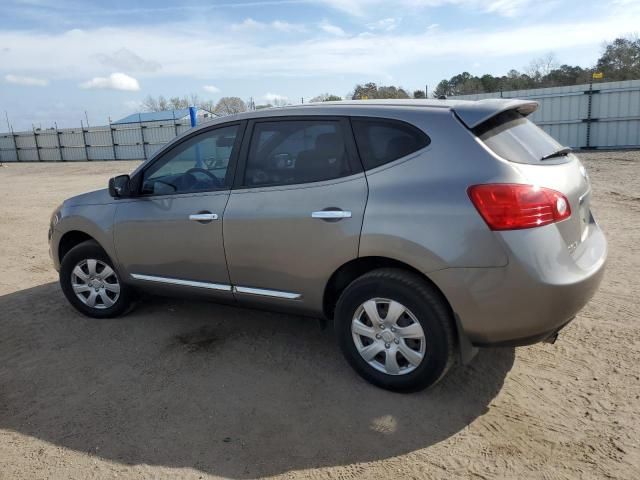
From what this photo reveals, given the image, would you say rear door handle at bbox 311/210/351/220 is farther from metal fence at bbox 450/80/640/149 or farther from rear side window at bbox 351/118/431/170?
metal fence at bbox 450/80/640/149

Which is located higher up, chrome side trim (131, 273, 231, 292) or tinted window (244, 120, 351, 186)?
tinted window (244, 120, 351, 186)

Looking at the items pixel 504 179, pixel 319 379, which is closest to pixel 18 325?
pixel 319 379

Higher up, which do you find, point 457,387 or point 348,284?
point 348,284

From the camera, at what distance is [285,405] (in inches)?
128

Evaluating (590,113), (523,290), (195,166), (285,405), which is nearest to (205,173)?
(195,166)

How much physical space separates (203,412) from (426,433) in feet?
4.39

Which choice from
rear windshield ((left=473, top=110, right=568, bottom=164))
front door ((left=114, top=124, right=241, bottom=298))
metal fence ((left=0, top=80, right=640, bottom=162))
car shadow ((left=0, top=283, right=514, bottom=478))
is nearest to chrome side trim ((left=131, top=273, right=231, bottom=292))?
front door ((left=114, top=124, right=241, bottom=298))

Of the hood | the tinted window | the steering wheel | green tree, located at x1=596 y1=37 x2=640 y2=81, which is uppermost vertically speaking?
green tree, located at x1=596 y1=37 x2=640 y2=81

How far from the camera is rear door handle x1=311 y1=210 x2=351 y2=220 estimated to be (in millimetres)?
3219

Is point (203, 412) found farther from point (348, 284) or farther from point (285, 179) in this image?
point (285, 179)

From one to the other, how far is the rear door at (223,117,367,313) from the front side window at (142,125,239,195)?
0.66 ft

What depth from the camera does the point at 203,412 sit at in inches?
126

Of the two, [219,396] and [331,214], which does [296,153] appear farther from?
[219,396]

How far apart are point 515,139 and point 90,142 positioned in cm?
3663
